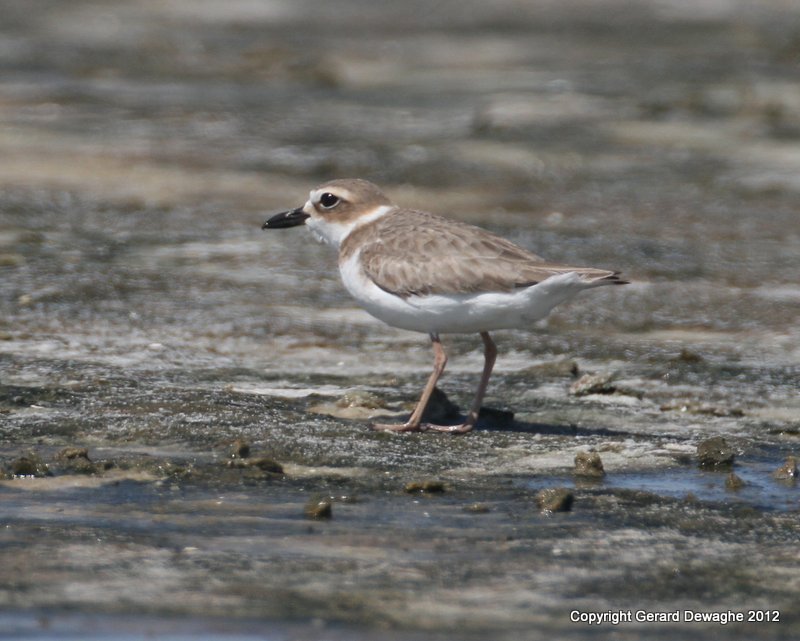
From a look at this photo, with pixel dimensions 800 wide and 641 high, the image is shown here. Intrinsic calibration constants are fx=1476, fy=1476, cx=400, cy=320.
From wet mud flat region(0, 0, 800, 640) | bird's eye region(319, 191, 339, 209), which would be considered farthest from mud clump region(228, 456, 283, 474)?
bird's eye region(319, 191, 339, 209)

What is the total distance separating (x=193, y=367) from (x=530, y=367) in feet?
6.29

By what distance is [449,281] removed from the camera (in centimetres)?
702

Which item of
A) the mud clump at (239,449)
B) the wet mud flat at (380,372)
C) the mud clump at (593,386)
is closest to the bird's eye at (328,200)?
the wet mud flat at (380,372)

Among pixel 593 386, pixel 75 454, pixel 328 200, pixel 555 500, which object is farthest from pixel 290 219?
pixel 555 500

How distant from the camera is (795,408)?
7660 millimetres

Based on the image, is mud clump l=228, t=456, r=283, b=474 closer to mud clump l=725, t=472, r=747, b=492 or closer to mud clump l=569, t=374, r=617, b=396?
mud clump l=725, t=472, r=747, b=492

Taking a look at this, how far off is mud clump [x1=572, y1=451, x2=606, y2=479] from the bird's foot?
0.81m

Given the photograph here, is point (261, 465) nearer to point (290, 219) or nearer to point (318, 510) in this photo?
point (318, 510)

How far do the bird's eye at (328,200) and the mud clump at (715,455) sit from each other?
245 centimetres

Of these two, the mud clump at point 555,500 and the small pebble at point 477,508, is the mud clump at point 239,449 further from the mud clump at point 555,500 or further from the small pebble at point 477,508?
the mud clump at point 555,500

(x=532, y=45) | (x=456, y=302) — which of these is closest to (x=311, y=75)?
(x=532, y=45)

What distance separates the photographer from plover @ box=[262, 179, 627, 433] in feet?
22.7

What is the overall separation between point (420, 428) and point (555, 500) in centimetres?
145

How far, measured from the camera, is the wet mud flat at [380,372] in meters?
4.99
